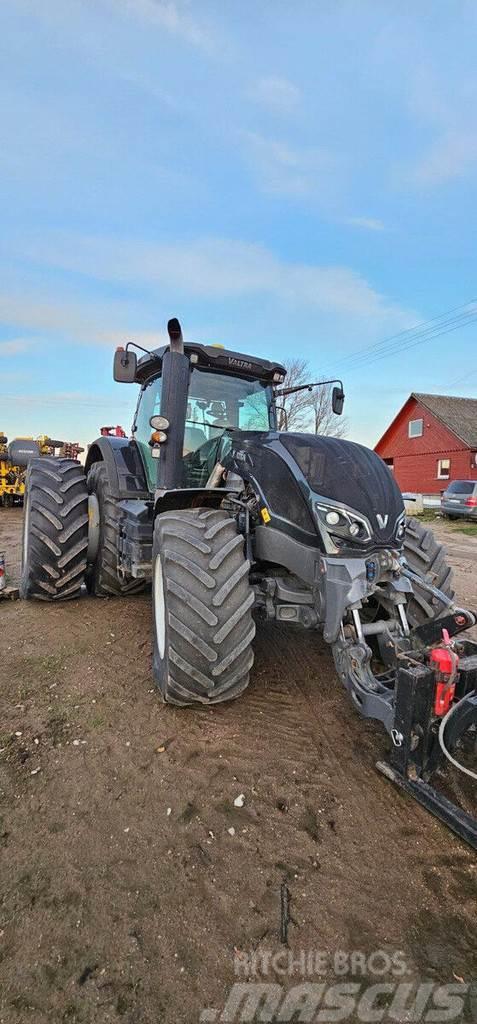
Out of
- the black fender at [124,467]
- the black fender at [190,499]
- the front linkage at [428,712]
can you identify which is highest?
the black fender at [124,467]

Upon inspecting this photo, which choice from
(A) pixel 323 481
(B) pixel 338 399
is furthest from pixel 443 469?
(A) pixel 323 481

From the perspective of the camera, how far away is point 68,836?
201 cm

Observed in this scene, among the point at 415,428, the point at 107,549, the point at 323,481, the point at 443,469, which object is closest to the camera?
the point at 323,481

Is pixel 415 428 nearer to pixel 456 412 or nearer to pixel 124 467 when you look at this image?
pixel 456 412

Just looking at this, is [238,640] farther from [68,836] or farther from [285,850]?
[68,836]

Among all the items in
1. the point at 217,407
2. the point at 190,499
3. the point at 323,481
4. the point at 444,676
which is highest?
the point at 217,407

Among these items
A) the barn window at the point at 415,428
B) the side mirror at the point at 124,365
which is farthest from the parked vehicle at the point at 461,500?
the side mirror at the point at 124,365

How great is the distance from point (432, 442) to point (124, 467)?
2711 cm

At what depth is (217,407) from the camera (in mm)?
4164

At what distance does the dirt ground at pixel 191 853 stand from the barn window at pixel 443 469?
26.9 meters

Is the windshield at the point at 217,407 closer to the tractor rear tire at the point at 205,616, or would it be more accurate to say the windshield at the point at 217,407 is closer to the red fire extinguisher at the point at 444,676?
the tractor rear tire at the point at 205,616

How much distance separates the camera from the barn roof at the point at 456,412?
26609mm

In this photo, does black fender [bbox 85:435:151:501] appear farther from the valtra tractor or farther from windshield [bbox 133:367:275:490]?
the valtra tractor

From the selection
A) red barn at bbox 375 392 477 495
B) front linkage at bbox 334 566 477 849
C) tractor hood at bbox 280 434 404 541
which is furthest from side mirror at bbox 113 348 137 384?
red barn at bbox 375 392 477 495
